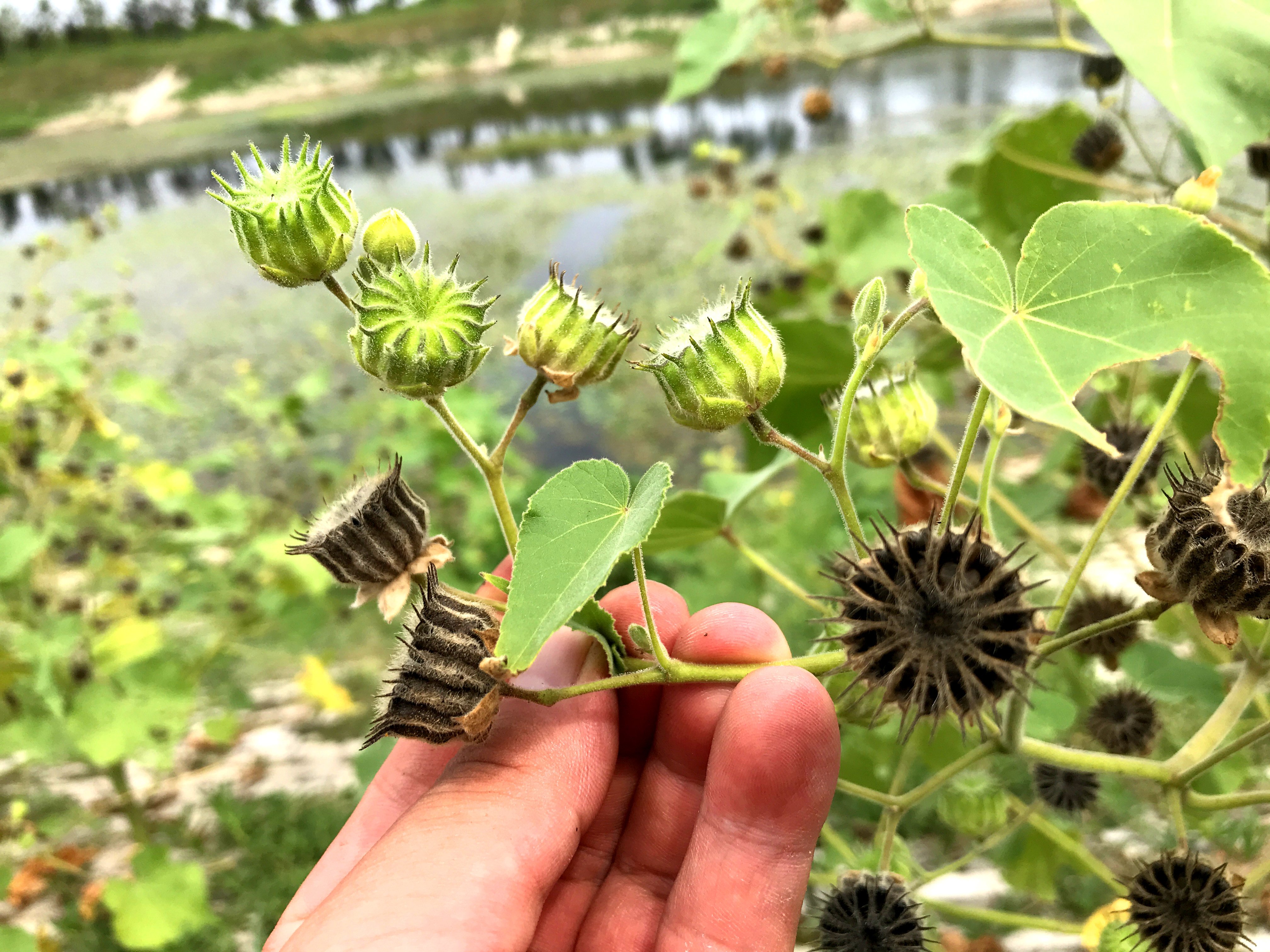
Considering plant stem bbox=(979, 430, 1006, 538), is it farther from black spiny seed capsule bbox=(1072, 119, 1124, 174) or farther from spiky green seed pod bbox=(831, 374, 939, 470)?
black spiny seed capsule bbox=(1072, 119, 1124, 174)

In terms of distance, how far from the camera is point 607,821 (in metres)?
0.92

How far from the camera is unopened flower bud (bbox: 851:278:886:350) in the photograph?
1.92 feet

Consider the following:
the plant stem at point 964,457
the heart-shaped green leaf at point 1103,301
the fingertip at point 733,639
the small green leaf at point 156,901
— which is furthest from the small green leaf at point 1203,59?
the small green leaf at point 156,901

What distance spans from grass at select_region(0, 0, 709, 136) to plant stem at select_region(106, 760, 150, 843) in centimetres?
462

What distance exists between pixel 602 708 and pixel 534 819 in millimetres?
132

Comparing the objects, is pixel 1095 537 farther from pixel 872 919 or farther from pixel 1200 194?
pixel 872 919

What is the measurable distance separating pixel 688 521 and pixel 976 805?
0.61 metres

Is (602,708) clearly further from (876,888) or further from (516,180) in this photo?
(516,180)

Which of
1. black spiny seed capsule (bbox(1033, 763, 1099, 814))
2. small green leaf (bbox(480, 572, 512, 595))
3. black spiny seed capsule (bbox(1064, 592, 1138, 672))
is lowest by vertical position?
black spiny seed capsule (bbox(1033, 763, 1099, 814))

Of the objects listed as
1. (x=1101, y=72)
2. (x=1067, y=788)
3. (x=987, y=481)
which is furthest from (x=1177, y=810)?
(x=1101, y=72)

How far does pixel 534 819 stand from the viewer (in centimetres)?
→ 73

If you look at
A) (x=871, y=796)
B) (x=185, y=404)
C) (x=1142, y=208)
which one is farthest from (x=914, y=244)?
(x=185, y=404)

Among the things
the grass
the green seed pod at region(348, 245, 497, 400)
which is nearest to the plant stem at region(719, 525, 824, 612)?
the green seed pod at region(348, 245, 497, 400)

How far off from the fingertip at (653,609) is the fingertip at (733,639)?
7 cm
